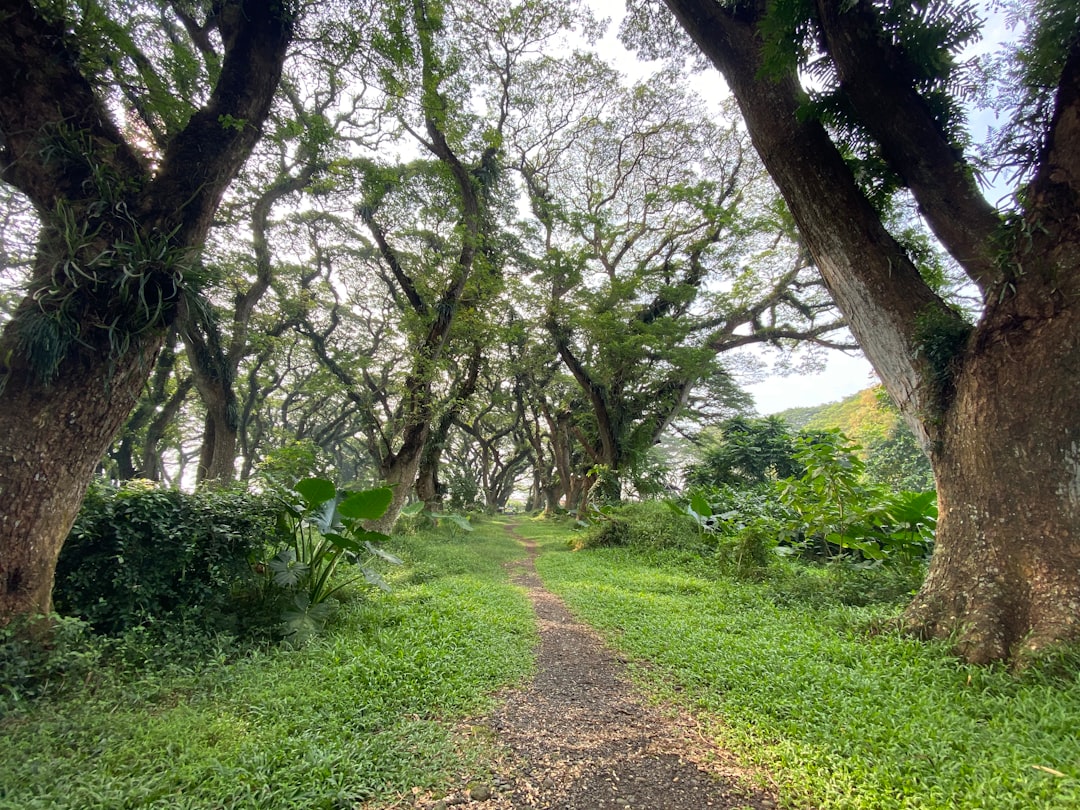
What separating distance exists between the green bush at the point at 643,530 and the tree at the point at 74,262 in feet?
22.0

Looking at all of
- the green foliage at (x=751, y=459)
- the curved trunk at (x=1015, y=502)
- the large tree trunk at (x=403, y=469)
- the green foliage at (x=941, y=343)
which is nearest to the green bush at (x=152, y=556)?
the large tree trunk at (x=403, y=469)

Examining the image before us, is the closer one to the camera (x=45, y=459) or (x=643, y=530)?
(x=45, y=459)

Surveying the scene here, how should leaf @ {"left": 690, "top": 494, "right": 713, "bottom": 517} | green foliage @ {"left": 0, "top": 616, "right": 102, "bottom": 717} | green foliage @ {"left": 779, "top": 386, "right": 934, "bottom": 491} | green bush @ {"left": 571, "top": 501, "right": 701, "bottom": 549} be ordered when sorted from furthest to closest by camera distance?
green foliage @ {"left": 779, "top": 386, "right": 934, "bottom": 491} → green bush @ {"left": 571, "top": 501, "right": 701, "bottom": 549} → leaf @ {"left": 690, "top": 494, "right": 713, "bottom": 517} → green foliage @ {"left": 0, "top": 616, "right": 102, "bottom": 717}

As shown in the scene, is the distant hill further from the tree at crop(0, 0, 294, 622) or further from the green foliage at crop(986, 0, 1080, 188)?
the tree at crop(0, 0, 294, 622)

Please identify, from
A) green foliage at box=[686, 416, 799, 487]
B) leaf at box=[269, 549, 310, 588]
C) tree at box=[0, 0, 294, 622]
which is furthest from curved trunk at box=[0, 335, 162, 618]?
green foliage at box=[686, 416, 799, 487]

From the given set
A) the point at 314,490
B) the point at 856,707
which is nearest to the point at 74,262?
the point at 314,490

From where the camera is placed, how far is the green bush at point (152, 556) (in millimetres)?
2645

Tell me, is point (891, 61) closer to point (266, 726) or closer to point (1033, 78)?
point (1033, 78)

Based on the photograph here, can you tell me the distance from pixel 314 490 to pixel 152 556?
1.05 m

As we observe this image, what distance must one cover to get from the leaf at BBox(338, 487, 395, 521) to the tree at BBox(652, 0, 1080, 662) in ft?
13.2

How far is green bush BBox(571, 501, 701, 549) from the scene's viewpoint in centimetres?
702

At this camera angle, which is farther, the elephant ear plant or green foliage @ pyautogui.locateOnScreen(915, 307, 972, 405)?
the elephant ear plant

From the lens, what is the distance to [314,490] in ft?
11.7

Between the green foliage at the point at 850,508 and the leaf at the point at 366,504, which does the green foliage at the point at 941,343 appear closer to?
the green foliage at the point at 850,508
